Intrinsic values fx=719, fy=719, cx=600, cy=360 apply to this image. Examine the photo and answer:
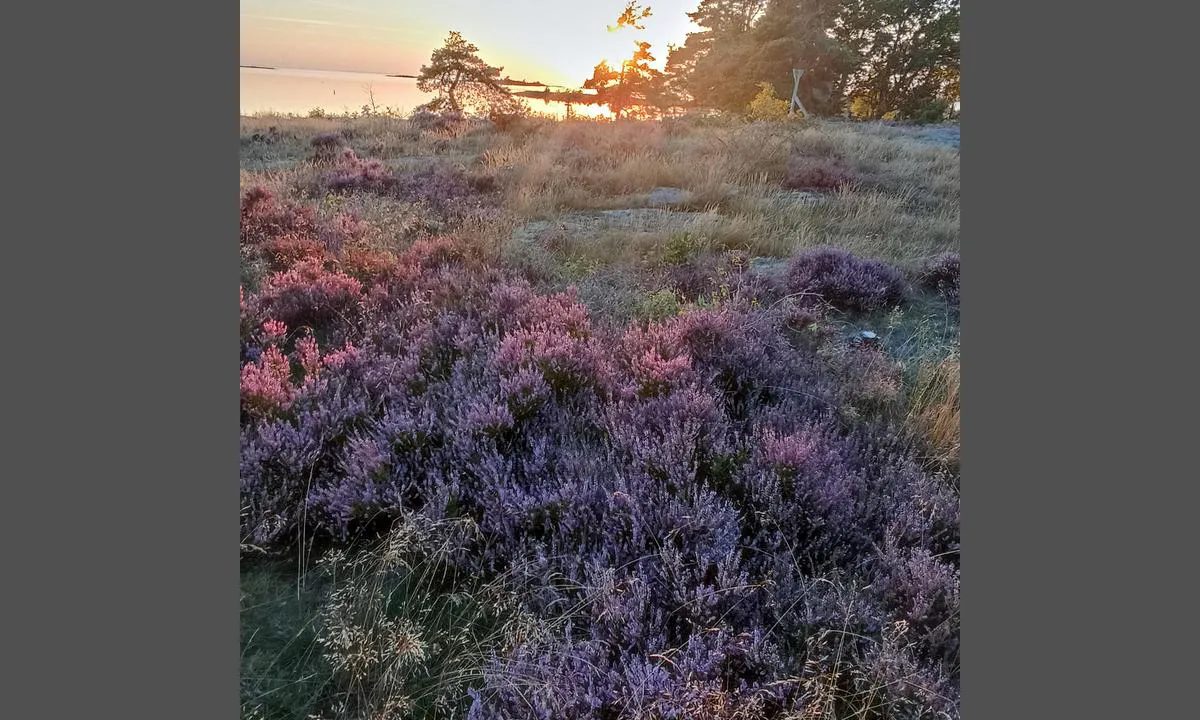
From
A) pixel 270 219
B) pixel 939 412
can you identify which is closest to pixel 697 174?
pixel 939 412

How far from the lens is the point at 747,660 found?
9.11 feet

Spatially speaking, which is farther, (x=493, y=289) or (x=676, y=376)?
(x=493, y=289)

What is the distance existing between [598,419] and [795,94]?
2331 mm

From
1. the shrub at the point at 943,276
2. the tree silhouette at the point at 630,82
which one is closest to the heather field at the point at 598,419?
the shrub at the point at 943,276

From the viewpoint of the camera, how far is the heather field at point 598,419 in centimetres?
288

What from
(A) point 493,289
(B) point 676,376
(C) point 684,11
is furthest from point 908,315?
(A) point 493,289

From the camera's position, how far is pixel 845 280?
13.5 feet

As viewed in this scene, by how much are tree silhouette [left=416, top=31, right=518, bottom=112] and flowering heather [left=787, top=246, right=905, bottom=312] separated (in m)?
1.92

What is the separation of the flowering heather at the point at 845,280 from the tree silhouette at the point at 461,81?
1.92 m

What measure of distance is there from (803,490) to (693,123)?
224 centimetres

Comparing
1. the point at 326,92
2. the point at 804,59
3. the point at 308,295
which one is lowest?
the point at 308,295

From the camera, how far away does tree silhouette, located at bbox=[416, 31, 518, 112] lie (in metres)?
4.03

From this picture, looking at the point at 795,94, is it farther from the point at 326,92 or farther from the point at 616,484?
the point at 326,92

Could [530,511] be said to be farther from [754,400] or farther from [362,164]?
[362,164]
